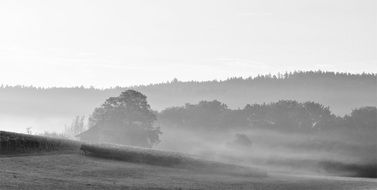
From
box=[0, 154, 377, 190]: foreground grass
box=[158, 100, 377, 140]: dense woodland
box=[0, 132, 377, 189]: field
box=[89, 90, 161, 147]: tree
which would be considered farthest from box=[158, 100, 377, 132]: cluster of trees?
box=[0, 154, 377, 190]: foreground grass

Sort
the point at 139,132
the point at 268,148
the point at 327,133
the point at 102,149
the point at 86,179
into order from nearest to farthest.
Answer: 1. the point at 86,179
2. the point at 102,149
3. the point at 139,132
4. the point at 268,148
5. the point at 327,133

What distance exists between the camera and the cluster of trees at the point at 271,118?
168500mm

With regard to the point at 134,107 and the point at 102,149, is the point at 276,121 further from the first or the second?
the point at 102,149

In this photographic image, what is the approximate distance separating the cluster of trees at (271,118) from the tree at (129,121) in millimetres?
50925

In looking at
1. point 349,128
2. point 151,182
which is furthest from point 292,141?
point 151,182

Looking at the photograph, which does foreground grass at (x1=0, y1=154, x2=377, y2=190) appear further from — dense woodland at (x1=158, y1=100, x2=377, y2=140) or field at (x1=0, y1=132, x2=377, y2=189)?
dense woodland at (x1=158, y1=100, x2=377, y2=140)

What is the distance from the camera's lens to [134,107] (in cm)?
11781

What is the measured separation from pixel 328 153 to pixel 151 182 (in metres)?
84.1

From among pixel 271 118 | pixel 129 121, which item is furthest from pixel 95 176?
pixel 271 118

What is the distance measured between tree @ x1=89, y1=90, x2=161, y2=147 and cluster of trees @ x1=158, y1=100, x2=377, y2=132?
50925 millimetres

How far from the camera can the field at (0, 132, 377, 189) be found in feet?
142

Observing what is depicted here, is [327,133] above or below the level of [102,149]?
above

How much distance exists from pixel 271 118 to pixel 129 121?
216 feet

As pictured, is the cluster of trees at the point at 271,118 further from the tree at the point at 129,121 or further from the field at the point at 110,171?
the field at the point at 110,171
